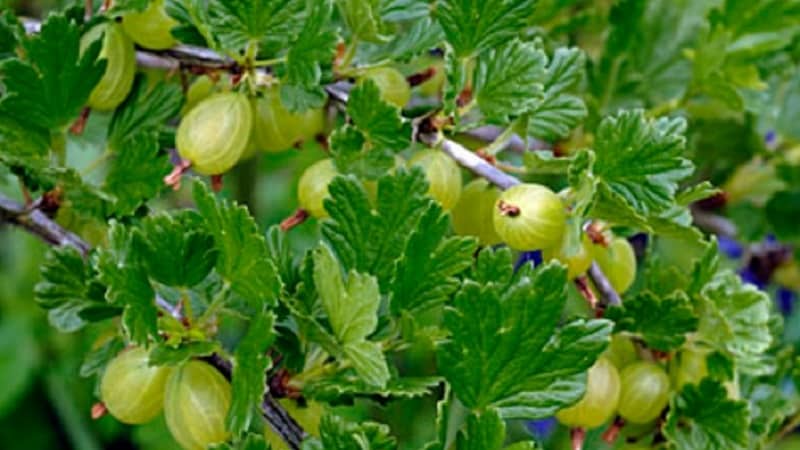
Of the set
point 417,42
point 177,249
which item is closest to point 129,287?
point 177,249

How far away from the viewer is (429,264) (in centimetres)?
63

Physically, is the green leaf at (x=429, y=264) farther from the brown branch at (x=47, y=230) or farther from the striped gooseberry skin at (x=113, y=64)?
the striped gooseberry skin at (x=113, y=64)

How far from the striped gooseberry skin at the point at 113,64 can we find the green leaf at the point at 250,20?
9 centimetres

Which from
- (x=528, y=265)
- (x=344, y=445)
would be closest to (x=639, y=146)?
(x=528, y=265)

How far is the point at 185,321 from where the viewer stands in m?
0.67

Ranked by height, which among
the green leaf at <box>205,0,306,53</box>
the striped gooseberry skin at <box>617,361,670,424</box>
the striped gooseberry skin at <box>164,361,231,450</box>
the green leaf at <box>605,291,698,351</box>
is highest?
the green leaf at <box>205,0,306,53</box>

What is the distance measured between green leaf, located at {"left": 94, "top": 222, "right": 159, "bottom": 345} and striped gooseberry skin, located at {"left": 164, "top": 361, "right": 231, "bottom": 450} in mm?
40

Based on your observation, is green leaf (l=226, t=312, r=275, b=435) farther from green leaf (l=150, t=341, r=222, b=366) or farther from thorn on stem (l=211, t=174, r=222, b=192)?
thorn on stem (l=211, t=174, r=222, b=192)

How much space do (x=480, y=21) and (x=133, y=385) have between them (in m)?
0.29

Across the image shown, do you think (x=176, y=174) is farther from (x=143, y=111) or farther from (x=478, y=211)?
(x=478, y=211)

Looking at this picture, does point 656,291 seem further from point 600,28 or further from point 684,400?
point 600,28

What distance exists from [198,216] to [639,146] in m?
0.25

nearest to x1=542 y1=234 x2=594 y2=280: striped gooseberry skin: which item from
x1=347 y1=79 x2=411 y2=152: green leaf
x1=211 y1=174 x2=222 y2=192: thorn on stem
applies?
x1=347 y1=79 x2=411 y2=152: green leaf

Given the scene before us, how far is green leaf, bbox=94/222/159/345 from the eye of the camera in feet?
1.98
